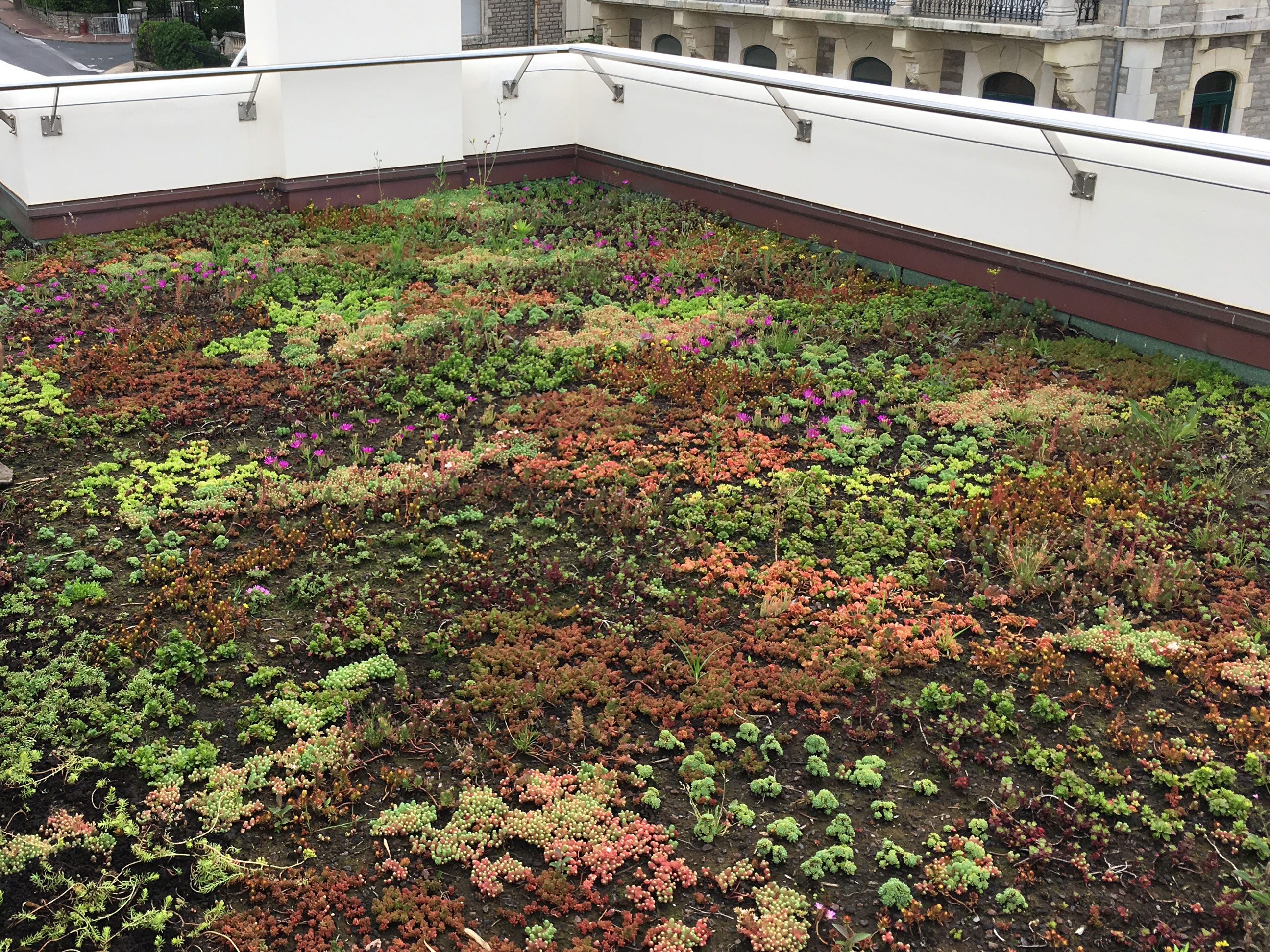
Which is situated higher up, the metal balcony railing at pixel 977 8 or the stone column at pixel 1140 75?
the metal balcony railing at pixel 977 8

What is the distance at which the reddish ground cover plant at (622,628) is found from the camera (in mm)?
4523

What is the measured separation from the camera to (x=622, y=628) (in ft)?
19.9

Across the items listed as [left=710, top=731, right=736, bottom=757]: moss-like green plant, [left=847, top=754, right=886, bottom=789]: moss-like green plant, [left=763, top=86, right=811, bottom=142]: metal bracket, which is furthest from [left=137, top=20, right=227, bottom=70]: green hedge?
[left=847, top=754, right=886, bottom=789]: moss-like green plant

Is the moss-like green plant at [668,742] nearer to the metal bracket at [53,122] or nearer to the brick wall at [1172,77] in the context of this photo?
the metal bracket at [53,122]

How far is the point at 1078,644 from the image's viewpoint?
5863 millimetres

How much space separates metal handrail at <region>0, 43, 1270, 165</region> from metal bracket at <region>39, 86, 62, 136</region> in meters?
0.06

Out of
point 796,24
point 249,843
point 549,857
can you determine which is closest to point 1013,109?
point 549,857

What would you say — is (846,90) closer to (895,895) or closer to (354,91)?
(354,91)

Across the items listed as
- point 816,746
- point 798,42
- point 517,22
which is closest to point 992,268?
point 816,746

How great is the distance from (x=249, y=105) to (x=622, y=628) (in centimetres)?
829

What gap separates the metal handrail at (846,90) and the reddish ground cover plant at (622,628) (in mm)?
1519

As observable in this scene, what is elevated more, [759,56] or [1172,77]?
[759,56]

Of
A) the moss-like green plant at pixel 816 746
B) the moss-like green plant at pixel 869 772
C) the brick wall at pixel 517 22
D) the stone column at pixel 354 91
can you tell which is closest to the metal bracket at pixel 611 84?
the stone column at pixel 354 91

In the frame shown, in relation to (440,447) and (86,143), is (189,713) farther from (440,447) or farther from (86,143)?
(86,143)
